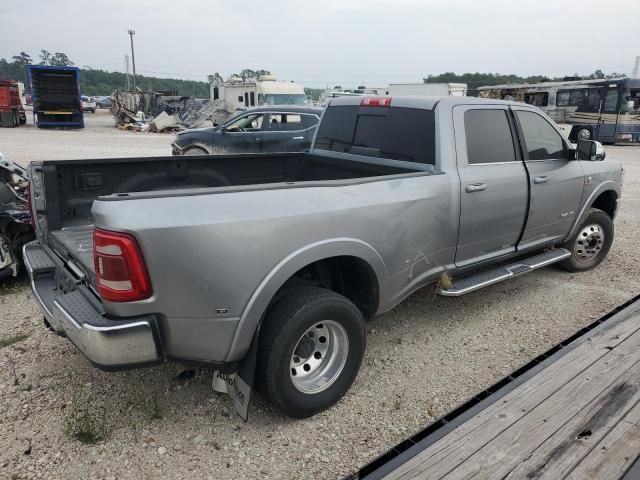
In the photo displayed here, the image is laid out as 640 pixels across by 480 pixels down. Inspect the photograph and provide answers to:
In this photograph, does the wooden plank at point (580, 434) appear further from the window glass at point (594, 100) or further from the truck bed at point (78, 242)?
the window glass at point (594, 100)

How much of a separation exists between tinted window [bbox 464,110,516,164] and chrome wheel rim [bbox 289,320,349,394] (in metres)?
1.77

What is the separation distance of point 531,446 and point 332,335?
123cm

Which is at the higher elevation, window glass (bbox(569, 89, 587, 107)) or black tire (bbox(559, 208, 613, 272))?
window glass (bbox(569, 89, 587, 107))

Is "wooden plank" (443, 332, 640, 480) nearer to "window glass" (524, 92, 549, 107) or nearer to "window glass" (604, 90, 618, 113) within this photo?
"window glass" (604, 90, 618, 113)

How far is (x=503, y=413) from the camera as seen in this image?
2895 millimetres

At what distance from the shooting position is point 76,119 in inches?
1052

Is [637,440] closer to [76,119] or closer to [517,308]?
[517,308]

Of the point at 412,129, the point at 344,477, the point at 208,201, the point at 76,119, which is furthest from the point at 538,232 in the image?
the point at 76,119

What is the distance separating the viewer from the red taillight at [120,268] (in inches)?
89.6

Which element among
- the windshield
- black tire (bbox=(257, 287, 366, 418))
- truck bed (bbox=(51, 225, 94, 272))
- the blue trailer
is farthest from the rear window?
the blue trailer

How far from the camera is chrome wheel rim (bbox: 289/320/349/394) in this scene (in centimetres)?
300

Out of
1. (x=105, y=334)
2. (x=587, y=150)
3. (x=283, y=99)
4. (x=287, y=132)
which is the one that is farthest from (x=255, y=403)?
(x=283, y=99)

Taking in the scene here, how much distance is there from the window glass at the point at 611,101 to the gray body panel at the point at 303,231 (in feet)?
67.5

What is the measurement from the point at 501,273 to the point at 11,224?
447 cm
